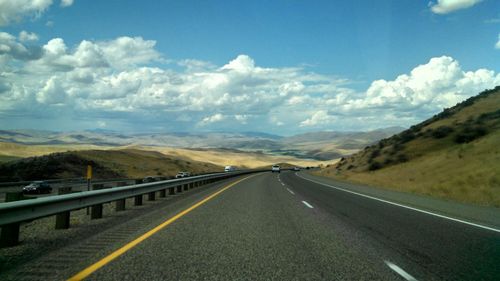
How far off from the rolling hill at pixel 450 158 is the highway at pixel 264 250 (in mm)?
10707

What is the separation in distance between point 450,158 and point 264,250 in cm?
3230

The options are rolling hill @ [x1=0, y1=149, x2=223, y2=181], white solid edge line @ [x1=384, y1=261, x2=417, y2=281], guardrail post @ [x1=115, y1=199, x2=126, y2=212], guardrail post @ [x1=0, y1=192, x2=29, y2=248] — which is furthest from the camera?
rolling hill @ [x1=0, y1=149, x2=223, y2=181]

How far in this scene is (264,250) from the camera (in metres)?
7.64

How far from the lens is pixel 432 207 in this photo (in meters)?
15.7

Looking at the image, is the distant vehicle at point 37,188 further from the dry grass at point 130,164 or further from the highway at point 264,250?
the dry grass at point 130,164

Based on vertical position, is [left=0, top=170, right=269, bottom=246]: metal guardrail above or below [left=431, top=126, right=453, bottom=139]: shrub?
below

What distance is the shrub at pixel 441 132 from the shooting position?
4831 cm

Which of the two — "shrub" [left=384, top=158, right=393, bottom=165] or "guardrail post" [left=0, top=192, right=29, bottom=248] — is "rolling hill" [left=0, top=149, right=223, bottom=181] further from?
"guardrail post" [left=0, top=192, right=29, bottom=248]

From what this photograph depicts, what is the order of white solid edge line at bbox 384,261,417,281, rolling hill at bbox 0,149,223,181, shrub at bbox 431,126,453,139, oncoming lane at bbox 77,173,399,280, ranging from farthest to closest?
1. shrub at bbox 431,126,453,139
2. rolling hill at bbox 0,149,223,181
3. oncoming lane at bbox 77,173,399,280
4. white solid edge line at bbox 384,261,417,281

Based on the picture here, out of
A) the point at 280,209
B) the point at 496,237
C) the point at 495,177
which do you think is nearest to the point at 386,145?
the point at 495,177

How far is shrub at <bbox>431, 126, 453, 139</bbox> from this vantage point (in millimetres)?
48312

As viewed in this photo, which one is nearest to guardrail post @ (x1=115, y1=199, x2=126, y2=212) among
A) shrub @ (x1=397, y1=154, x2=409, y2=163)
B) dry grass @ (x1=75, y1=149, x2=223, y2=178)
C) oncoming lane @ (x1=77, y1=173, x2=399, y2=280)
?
oncoming lane @ (x1=77, y1=173, x2=399, y2=280)

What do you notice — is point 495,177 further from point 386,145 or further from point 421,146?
point 386,145

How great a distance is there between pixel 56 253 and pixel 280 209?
8.30 metres
